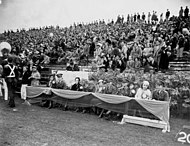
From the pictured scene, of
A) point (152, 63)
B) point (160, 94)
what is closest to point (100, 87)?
point (160, 94)

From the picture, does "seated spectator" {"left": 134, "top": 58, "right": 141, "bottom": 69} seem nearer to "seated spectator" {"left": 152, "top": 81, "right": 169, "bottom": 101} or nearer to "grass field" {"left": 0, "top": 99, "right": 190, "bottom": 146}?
"seated spectator" {"left": 152, "top": 81, "right": 169, "bottom": 101}

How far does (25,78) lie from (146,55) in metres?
4.85

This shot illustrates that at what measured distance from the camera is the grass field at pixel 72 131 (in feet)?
14.4

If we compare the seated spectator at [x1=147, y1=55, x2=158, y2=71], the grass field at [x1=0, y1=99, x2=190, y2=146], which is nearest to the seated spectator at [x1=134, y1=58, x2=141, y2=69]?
the seated spectator at [x1=147, y1=55, x2=158, y2=71]

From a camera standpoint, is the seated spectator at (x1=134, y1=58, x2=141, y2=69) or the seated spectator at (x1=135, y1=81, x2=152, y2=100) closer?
the seated spectator at (x1=135, y1=81, x2=152, y2=100)

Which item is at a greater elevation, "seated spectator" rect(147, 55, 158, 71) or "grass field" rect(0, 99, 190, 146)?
"seated spectator" rect(147, 55, 158, 71)

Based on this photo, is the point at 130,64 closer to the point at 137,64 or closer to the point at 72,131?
the point at 137,64

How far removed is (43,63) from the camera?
1265 cm

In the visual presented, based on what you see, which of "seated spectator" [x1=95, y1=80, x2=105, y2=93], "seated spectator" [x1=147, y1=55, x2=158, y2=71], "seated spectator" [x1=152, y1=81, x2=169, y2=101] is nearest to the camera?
"seated spectator" [x1=152, y1=81, x2=169, y2=101]

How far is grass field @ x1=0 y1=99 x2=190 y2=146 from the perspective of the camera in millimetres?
4387

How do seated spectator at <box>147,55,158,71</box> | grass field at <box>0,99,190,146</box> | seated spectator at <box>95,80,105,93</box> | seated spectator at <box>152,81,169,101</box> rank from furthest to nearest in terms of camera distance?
seated spectator at <box>147,55,158,71</box> → seated spectator at <box>95,80,105,93</box> → seated spectator at <box>152,81,169,101</box> → grass field at <box>0,99,190,146</box>

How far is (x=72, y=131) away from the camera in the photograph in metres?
5.08

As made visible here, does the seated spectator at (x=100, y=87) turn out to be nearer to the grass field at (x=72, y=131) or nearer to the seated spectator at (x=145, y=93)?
the grass field at (x=72, y=131)

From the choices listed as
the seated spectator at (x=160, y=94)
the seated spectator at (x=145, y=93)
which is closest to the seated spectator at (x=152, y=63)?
the seated spectator at (x=160, y=94)
